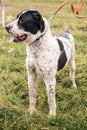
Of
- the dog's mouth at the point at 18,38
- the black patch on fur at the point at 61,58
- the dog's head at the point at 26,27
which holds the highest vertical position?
the dog's head at the point at 26,27

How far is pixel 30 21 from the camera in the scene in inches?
185

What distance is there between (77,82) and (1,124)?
90.8 inches

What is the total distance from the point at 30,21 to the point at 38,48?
401 millimetres

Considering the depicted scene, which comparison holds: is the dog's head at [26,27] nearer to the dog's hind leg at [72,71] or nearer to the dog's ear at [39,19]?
the dog's ear at [39,19]

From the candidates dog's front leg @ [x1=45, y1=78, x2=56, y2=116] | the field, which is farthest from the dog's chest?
the field

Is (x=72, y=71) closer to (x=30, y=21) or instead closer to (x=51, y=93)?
(x=51, y=93)

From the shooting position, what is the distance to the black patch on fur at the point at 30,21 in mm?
4672

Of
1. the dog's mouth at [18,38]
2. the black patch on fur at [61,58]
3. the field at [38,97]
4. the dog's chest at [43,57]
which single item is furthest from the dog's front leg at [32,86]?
the dog's mouth at [18,38]

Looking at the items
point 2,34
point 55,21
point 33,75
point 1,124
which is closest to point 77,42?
point 2,34

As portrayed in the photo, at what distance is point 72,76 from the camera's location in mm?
6551

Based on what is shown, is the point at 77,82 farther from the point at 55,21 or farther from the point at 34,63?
the point at 55,21

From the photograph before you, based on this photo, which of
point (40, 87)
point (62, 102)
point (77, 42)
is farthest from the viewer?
point (77, 42)

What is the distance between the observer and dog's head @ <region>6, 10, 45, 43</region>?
15.2 feet

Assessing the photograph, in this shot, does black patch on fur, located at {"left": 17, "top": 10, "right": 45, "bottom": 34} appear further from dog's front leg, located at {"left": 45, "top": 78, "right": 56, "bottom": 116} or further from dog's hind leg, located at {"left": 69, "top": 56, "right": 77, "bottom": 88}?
dog's hind leg, located at {"left": 69, "top": 56, "right": 77, "bottom": 88}
